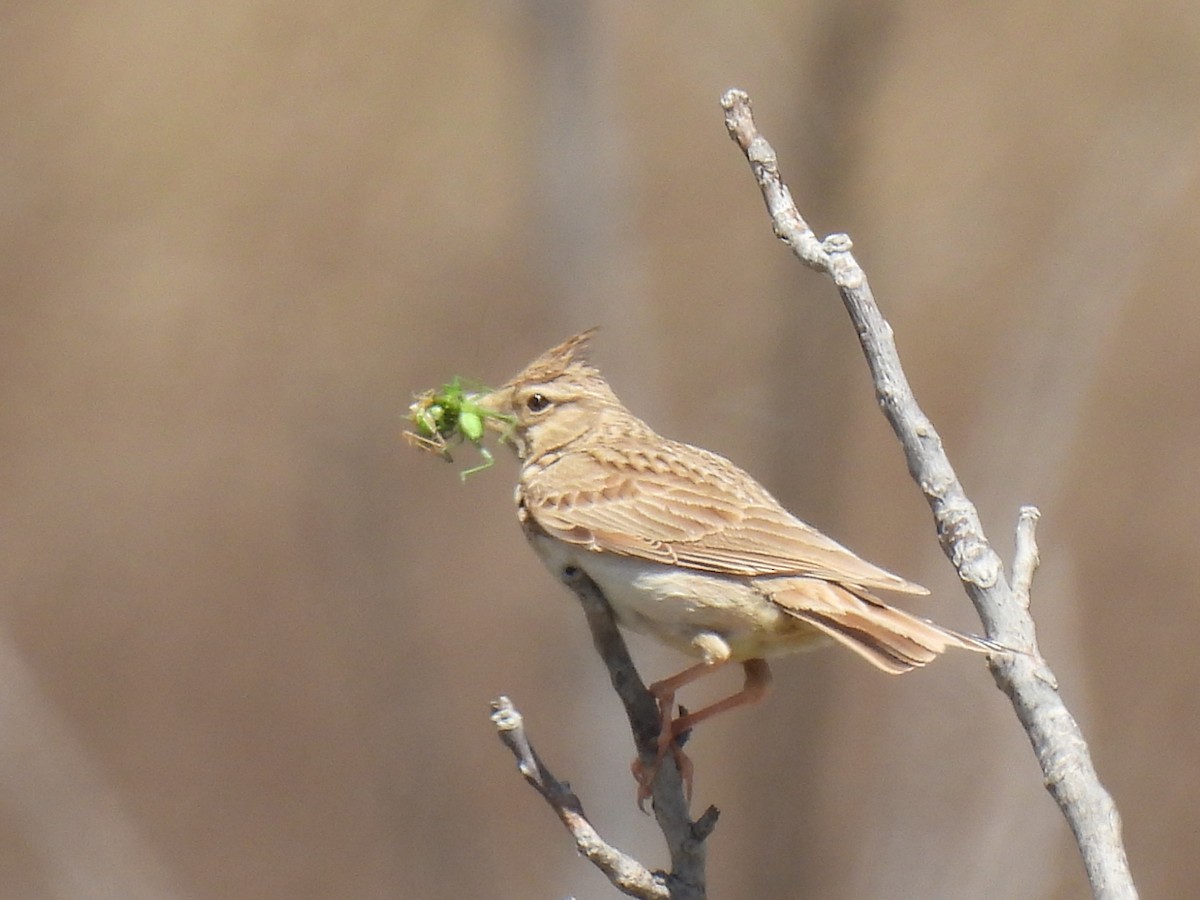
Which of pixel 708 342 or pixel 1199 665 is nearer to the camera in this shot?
pixel 1199 665

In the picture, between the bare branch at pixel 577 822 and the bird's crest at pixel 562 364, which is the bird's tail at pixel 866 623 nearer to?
the bare branch at pixel 577 822

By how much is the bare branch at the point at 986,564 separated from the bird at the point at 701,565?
0.25 metres

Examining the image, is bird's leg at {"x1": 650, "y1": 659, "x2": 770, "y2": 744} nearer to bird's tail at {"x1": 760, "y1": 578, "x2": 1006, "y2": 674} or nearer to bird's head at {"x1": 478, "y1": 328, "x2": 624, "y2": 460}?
bird's tail at {"x1": 760, "y1": 578, "x2": 1006, "y2": 674}

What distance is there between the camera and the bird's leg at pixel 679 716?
3.00m

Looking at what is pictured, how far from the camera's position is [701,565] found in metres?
3.52

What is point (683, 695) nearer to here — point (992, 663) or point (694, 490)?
point (694, 490)

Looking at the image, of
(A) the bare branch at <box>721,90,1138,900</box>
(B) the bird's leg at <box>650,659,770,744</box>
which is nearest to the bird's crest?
(B) the bird's leg at <box>650,659,770,744</box>

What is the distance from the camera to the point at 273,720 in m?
10.4

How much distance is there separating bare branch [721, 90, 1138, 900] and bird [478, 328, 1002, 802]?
9.7 inches

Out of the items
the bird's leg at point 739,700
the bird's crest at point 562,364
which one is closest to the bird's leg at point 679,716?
the bird's leg at point 739,700

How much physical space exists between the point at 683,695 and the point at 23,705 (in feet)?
11.6

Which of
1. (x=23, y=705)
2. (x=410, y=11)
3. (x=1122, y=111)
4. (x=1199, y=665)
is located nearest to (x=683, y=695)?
(x=1199, y=665)

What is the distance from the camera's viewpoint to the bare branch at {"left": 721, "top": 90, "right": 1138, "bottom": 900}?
232cm

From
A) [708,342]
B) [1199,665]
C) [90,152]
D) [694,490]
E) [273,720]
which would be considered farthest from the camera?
[90,152]
